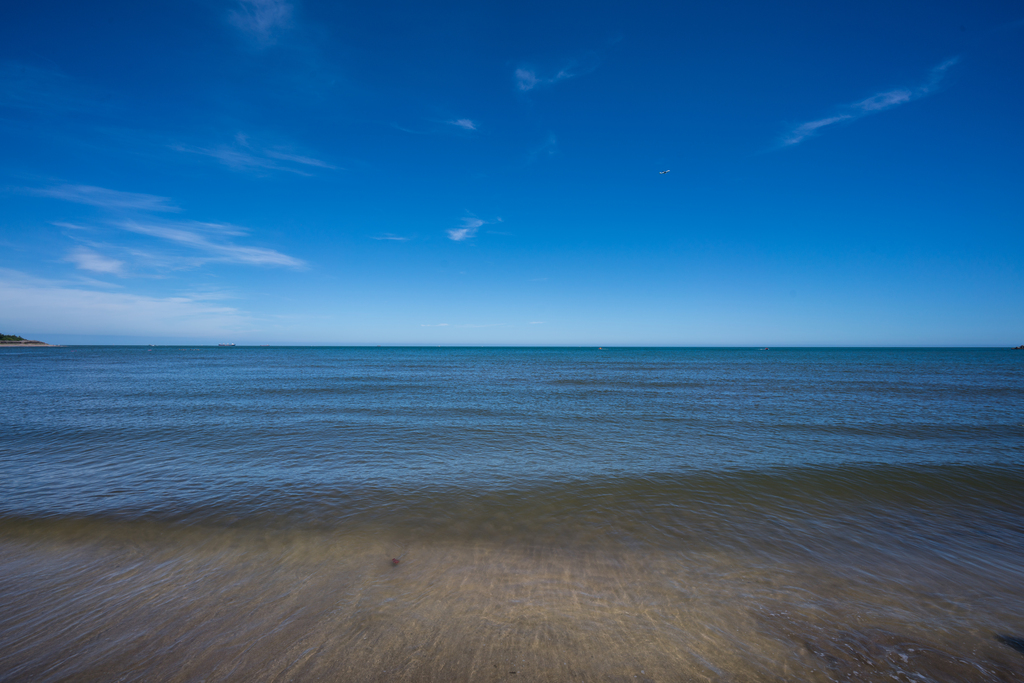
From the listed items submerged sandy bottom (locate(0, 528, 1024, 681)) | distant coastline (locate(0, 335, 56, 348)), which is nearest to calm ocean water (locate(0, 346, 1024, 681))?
submerged sandy bottom (locate(0, 528, 1024, 681))

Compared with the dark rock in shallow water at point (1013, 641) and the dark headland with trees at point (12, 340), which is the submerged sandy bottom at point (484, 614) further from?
the dark headland with trees at point (12, 340)

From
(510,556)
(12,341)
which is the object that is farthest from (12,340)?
(510,556)

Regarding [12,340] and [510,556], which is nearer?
[510,556]

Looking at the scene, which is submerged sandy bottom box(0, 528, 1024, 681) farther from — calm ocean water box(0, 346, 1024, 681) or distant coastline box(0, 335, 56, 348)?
distant coastline box(0, 335, 56, 348)

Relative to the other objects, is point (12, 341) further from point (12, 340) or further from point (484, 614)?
point (484, 614)

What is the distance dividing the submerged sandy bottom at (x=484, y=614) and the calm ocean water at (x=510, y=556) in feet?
0.11

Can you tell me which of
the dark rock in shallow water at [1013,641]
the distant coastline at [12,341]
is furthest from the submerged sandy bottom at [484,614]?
the distant coastline at [12,341]

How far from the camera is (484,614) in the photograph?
554cm

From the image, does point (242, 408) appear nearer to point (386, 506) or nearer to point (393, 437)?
point (393, 437)

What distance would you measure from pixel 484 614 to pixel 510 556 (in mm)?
1750

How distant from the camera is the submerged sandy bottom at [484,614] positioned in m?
4.59

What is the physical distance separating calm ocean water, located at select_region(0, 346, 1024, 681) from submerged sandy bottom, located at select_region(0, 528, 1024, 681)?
0.03 metres

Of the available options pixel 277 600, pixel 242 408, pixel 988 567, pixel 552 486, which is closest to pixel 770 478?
pixel 988 567

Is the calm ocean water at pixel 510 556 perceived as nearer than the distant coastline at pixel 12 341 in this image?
Yes
